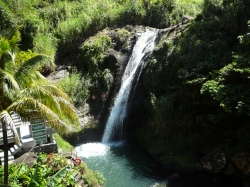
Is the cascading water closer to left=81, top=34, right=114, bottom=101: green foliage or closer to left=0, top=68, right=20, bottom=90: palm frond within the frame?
left=81, top=34, right=114, bottom=101: green foliage

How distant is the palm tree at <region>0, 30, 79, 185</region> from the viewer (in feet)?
22.9

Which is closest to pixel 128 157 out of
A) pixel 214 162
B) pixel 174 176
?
pixel 174 176

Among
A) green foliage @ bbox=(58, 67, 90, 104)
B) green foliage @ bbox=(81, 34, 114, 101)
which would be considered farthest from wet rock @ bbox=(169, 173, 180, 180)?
green foliage @ bbox=(58, 67, 90, 104)

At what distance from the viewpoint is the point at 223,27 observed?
1584 centimetres

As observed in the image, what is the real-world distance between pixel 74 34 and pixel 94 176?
1474 cm

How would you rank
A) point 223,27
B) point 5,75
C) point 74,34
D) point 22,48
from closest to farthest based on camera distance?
1. point 5,75
2. point 223,27
3. point 22,48
4. point 74,34

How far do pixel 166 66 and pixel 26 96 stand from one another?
10564 millimetres

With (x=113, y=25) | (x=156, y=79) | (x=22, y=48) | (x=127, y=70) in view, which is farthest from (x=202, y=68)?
(x=22, y=48)

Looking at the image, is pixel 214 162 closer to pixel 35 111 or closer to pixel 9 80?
pixel 35 111

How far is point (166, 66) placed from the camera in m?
16.1

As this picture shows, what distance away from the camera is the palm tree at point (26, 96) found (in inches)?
275

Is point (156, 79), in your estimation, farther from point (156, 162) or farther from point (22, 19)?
point (22, 19)

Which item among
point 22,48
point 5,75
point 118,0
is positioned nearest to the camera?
point 5,75

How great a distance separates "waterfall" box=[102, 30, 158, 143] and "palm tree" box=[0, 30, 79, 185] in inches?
406
